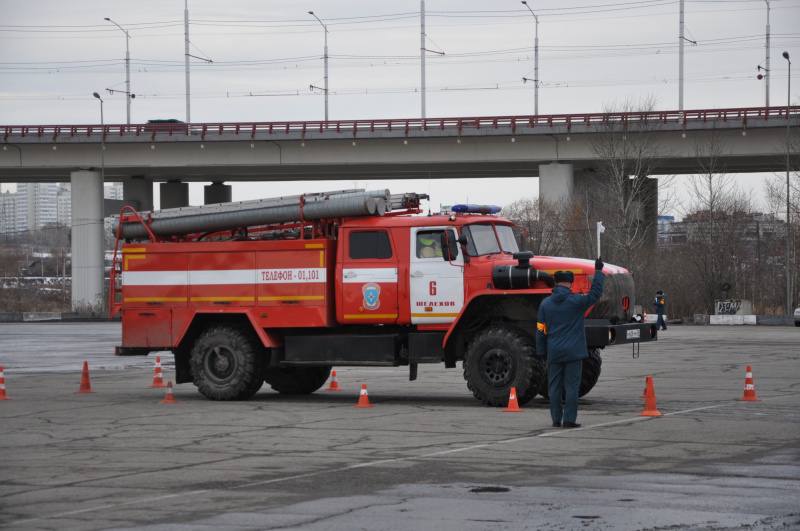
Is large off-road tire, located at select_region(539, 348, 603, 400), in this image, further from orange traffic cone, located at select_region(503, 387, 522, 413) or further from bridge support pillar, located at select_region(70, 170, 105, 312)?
bridge support pillar, located at select_region(70, 170, 105, 312)

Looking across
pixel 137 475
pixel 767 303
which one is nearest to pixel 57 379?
pixel 137 475

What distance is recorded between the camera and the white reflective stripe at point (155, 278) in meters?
19.7

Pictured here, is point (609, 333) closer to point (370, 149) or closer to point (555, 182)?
point (555, 182)

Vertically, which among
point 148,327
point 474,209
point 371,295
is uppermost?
point 474,209

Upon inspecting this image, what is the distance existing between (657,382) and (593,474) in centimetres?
1150

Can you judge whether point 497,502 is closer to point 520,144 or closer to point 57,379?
point 57,379

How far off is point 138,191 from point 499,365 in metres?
60.4

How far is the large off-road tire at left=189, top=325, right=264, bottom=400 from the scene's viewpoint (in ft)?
62.5

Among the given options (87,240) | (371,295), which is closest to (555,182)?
(87,240)

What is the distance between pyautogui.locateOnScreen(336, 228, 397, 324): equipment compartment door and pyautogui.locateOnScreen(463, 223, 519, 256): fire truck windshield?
120 centimetres

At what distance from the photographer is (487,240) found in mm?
18484

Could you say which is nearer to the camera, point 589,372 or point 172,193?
point 589,372

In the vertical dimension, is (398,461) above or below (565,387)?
below

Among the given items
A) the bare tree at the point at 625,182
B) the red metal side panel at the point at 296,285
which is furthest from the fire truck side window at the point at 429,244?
the bare tree at the point at 625,182
